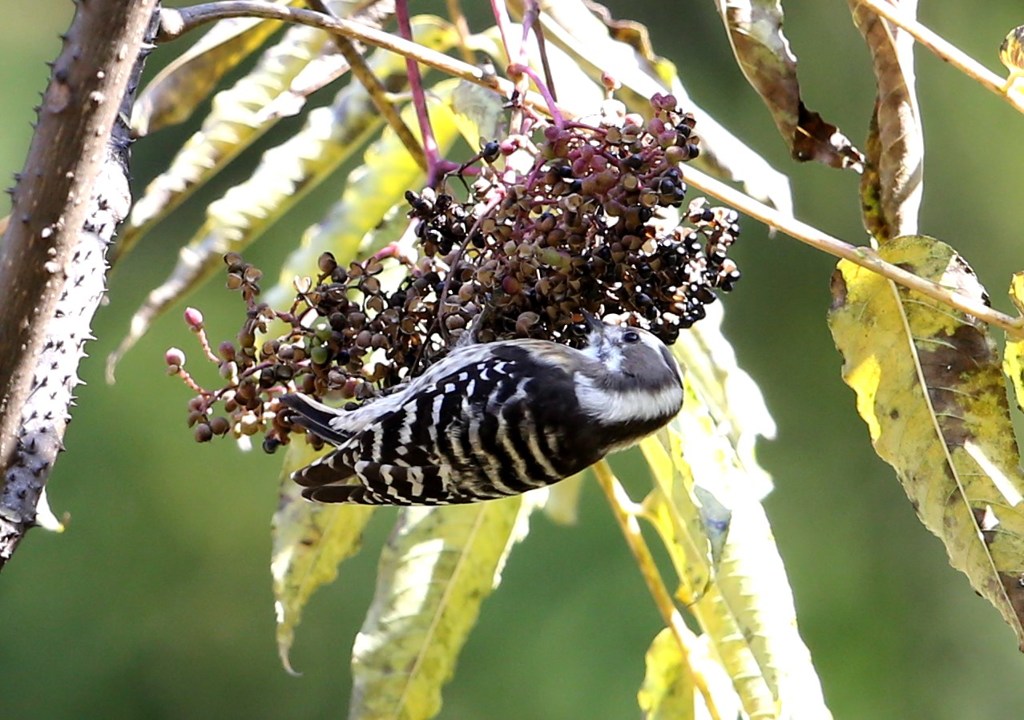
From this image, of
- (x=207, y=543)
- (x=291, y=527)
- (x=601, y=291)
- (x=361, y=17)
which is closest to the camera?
(x=601, y=291)

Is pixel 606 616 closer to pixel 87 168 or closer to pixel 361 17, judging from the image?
pixel 361 17

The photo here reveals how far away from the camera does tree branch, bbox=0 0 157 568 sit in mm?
1463

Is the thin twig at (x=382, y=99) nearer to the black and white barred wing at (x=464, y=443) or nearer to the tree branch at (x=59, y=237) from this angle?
the black and white barred wing at (x=464, y=443)

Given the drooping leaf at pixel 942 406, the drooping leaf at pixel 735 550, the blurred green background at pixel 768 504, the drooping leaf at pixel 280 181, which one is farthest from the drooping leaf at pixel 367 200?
the blurred green background at pixel 768 504

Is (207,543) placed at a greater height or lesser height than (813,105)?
lesser

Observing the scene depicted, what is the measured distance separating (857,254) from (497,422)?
0.75 m

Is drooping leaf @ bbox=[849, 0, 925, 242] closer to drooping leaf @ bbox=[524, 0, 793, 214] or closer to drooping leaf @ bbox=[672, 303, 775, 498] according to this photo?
drooping leaf @ bbox=[524, 0, 793, 214]

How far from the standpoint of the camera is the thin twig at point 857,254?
5.49 feet

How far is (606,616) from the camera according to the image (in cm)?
500

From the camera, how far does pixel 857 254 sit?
1.70 m

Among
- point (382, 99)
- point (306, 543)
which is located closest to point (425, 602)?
point (306, 543)

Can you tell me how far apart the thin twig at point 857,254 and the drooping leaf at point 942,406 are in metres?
0.04

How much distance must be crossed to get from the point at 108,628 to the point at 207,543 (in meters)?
0.63

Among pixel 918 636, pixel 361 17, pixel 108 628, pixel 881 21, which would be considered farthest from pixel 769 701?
pixel 108 628
